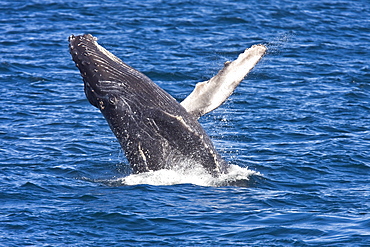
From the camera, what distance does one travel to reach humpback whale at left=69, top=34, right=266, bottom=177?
43.2 feet

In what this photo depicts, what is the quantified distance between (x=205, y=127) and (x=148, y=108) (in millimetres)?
6782

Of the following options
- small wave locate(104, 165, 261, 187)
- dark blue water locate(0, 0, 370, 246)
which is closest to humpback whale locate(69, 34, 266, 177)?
small wave locate(104, 165, 261, 187)

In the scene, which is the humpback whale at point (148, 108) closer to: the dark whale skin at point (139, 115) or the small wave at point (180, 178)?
the dark whale skin at point (139, 115)

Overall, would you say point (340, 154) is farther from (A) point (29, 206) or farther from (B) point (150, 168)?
(A) point (29, 206)

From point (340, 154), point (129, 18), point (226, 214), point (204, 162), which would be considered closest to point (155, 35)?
point (129, 18)

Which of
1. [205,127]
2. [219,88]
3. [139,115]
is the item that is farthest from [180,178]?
[205,127]

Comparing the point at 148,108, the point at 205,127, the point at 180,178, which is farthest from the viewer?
the point at 205,127

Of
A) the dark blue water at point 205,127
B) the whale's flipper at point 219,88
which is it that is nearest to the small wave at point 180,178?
the dark blue water at point 205,127

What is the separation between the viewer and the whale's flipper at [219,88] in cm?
1409

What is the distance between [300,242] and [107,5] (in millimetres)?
26452

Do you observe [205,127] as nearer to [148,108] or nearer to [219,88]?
[219,88]

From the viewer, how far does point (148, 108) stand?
1344 cm

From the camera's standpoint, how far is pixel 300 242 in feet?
36.5

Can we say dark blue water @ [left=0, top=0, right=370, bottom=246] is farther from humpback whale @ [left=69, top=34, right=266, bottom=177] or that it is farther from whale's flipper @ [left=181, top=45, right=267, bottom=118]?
whale's flipper @ [left=181, top=45, right=267, bottom=118]
